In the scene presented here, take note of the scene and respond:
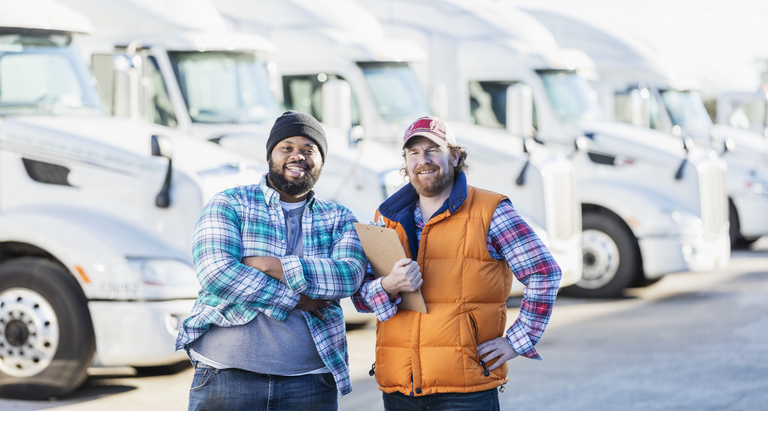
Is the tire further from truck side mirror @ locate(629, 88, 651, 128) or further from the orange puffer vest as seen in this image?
the orange puffer vest

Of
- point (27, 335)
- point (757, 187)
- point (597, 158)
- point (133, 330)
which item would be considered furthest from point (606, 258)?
point (27, 335)

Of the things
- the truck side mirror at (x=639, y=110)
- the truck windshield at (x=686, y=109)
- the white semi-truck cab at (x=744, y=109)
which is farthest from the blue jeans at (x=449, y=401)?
the white semi-truck cab at (x=744, y=109)

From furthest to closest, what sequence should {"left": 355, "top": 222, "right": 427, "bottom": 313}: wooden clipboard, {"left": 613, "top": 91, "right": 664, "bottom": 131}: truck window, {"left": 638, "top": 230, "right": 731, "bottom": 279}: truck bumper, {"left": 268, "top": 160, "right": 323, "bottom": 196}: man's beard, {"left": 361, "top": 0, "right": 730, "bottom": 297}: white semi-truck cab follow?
{"left": 613, "top": 91, "right": 664, "bottom": 131}: truck window, {"left": 638, "top": 230, "right": 731, "bottom": 279}: truck bumper, {"left": 361, "top": 0, "right": 730, "bottom": 297}: white semi-truck cab, {"left": 268, "top": 160, "right": 323, "bottom": 196}: man's beard, {"left": 355, "top": 222, "right": 427, "bottom": 313}: wooden clipboard

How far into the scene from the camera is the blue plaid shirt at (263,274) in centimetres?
297

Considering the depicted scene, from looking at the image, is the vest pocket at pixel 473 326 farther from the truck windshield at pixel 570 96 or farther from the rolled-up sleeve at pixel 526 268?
the truck windshield at pixel 570 96

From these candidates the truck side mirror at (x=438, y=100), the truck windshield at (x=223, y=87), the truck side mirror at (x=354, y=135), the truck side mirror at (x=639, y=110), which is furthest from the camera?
the truck side mirror at (x=639, y=110)

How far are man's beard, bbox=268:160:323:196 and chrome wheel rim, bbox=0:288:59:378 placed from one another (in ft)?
8.64

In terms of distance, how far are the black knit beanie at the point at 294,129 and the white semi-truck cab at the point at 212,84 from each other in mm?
3217

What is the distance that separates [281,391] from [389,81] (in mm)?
5529

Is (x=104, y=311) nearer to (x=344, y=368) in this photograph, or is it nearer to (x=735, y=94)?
(x=344, y=368)

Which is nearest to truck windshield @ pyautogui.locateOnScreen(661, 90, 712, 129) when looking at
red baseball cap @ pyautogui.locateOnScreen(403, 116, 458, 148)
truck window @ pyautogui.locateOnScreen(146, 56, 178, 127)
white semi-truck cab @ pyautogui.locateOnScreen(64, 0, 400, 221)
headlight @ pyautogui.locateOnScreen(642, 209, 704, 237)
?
headlight @ pyautogui.locateOnScreen(642, 209, 704, 237)

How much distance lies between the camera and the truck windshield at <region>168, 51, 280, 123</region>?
6.64m

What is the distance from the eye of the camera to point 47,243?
5.19 m
